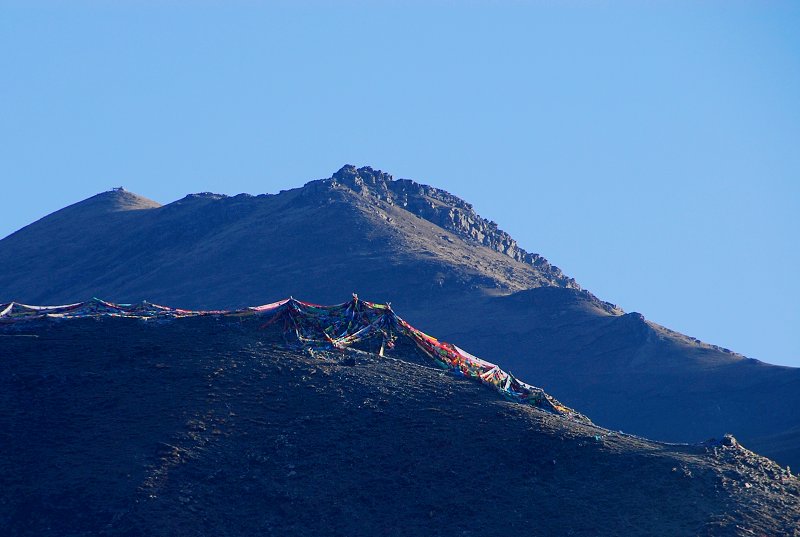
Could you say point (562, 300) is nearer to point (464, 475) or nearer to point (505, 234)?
point (505, 234)

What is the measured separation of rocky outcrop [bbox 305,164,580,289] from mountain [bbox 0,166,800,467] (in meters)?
0.15

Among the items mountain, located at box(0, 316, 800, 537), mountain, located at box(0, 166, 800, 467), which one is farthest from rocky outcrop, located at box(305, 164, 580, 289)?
mountain, located at box(0, 316, 800, 537)

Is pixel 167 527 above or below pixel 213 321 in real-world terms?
below

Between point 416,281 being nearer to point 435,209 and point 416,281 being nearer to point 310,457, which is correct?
point 435,209

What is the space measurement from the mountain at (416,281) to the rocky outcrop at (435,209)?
15 cm

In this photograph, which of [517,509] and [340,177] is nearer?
[517,509]

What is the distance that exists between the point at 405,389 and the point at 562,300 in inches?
2213

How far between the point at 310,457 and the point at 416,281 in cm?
6067

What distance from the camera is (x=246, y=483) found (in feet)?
119

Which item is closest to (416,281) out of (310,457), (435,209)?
(435,209)

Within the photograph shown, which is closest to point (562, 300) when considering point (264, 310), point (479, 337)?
point (479, 337)

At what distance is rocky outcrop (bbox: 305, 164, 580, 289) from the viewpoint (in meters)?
116

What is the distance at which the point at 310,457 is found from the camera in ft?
123

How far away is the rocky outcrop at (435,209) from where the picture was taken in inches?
4550
